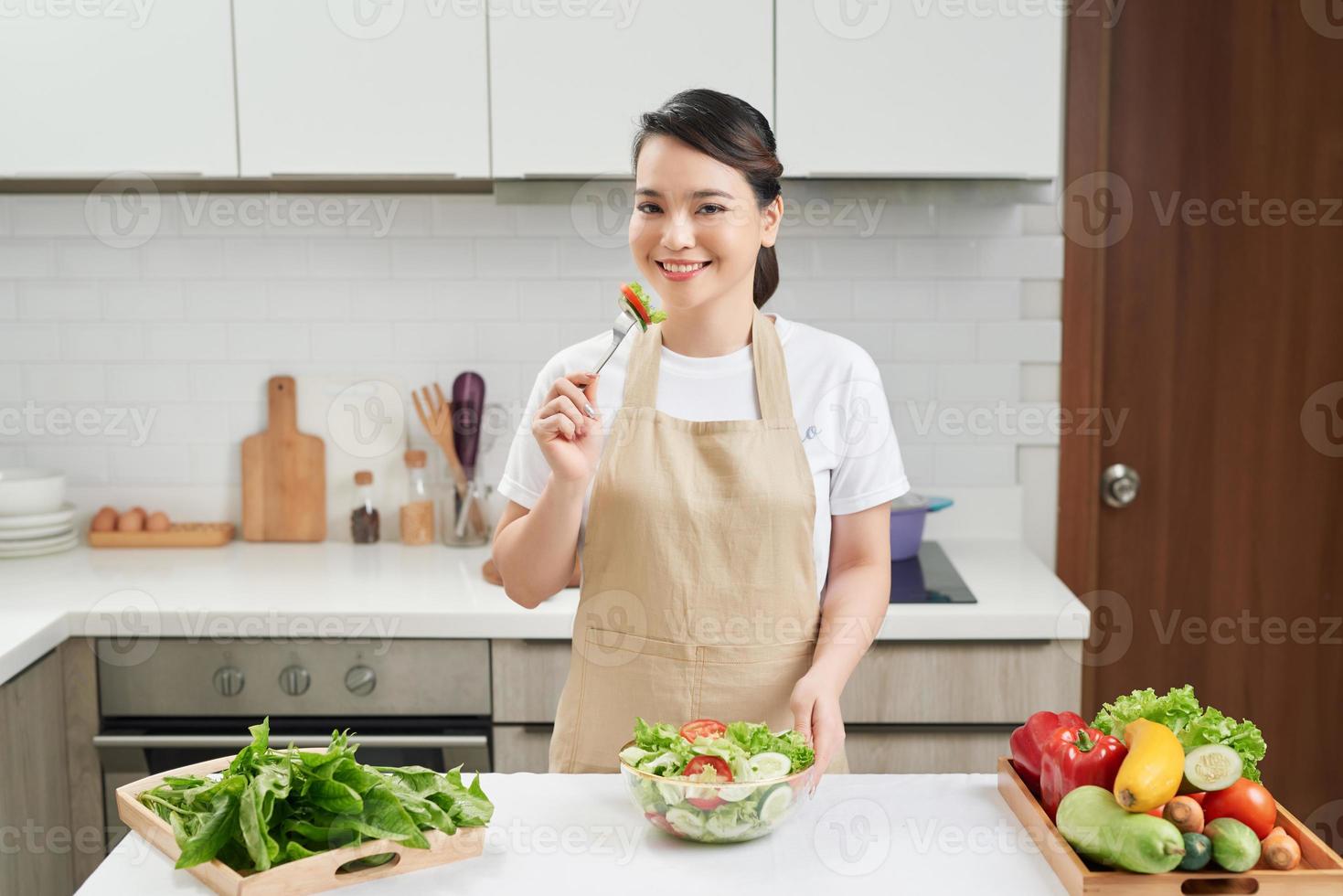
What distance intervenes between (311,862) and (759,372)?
36.1 inches

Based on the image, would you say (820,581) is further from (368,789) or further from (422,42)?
(422,42)

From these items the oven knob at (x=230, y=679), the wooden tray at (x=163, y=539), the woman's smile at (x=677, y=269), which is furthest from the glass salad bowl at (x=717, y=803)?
the wooden tray at (x=163, y=539)

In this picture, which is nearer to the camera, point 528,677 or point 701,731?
point 701,731

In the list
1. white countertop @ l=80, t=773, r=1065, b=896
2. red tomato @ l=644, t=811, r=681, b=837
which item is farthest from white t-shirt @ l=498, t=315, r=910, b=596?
red tomato @ l=644, t=811, r=681, b=837

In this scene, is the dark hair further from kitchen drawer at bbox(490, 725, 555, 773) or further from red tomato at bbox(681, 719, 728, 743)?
kitchen drawer at bbox(490, 725, 555, 773)

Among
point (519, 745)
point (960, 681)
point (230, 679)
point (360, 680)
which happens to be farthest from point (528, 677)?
point (960, 681)

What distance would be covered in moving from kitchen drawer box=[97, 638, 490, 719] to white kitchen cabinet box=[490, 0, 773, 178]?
1.03 meters

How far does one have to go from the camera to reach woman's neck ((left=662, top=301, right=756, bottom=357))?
178 centimetres

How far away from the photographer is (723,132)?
1645 mm

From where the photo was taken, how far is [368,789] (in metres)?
1.25

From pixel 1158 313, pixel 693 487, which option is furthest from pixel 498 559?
pixel 1158 313

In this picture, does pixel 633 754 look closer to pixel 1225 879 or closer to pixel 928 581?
pixel 1225 879

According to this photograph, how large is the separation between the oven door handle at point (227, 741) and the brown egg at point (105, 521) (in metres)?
0.68

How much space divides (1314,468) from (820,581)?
1692mm
